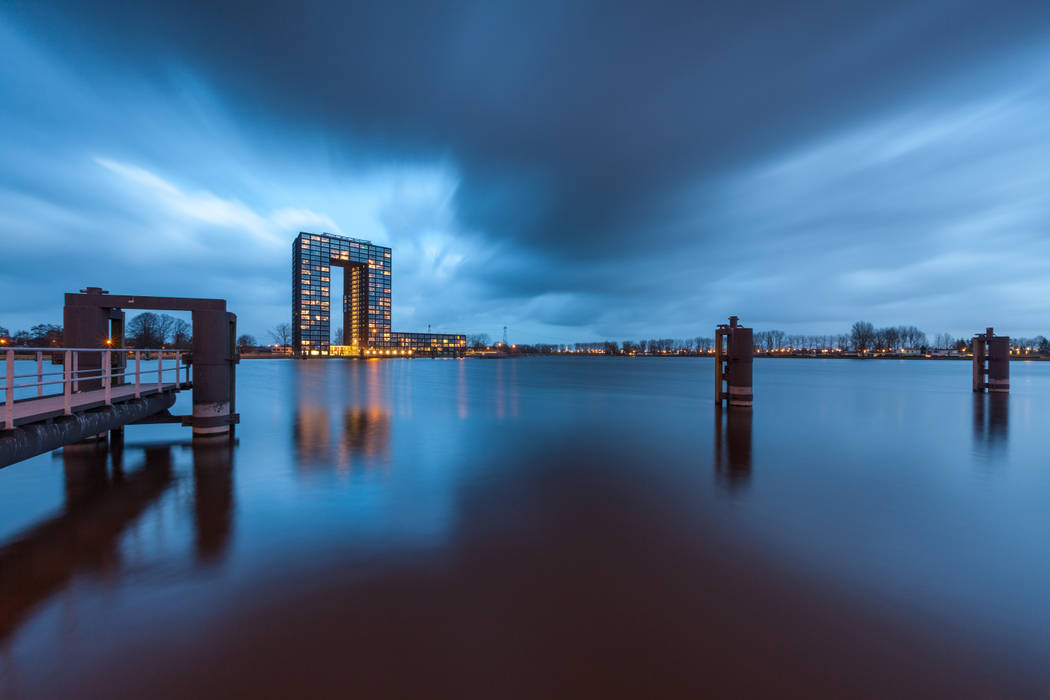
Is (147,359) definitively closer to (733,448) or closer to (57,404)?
(57,404)

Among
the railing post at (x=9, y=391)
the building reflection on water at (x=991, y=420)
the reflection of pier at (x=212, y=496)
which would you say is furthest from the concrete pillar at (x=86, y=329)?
the building reflection on water at (x=991, y=420)

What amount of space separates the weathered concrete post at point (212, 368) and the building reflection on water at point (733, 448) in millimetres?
12300

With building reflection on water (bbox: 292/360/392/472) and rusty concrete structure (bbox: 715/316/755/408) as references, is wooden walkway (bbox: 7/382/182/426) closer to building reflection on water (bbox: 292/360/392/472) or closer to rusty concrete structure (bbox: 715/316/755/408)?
building reflection on water (bbox: 292/360/392/472)

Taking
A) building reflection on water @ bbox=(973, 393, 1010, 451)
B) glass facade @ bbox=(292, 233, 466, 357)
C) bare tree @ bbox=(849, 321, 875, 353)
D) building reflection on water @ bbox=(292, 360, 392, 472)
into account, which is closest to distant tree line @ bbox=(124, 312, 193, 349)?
glass facade @ bbox=(292, 233, 466, 357)

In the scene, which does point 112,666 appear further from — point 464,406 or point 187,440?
point 464,406

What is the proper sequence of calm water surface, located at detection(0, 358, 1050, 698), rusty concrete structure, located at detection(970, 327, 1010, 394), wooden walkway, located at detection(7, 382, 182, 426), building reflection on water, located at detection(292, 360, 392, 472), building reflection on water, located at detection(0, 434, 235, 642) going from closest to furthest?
1. calm water surface, located at detection(0, 358, 1050, 698)
2. building reflection on water, located at detection(0, 434, 235, 642)
3. wooden walkway, located at detection(7, 382, 182, 426)
4. building reflection on water, located at detection(292, 360, 392, 472)
5. rusty concrete structure, located at detection(970, 327, 1010, 394)

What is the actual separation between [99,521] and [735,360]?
1837 centimetres

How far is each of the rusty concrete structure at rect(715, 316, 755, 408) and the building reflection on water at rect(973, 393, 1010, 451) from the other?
6.68 metres

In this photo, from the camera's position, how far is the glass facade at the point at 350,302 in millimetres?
142375

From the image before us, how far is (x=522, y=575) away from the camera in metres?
4.61

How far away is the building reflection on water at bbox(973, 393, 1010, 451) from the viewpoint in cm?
1266

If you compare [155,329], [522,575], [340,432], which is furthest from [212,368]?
[155,329]

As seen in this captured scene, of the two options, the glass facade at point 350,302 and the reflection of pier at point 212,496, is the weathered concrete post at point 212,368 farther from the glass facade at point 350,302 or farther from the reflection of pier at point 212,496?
the glass facade at point 350,302

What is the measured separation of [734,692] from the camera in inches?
118
